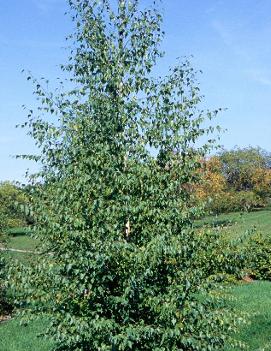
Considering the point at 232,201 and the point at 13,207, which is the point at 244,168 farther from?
the point at 13,207

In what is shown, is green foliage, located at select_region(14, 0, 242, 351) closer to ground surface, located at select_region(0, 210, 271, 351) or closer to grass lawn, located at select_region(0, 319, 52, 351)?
ground surface, located at select_region(0, 210, 271, 351)

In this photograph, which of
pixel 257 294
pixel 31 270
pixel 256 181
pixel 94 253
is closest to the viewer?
pixel 94 253

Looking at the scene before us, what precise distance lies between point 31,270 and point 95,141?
258 centimetres

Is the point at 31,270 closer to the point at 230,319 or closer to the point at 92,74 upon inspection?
the point at 230,319

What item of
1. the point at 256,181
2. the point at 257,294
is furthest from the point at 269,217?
the point at 257,294

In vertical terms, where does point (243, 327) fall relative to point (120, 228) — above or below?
below

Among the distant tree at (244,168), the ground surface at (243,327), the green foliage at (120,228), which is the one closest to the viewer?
the green foliage at (120,228)

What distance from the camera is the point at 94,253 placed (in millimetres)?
7004

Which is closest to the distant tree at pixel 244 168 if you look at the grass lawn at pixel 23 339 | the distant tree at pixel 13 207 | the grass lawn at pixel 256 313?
the distant tree at pixel 13 207

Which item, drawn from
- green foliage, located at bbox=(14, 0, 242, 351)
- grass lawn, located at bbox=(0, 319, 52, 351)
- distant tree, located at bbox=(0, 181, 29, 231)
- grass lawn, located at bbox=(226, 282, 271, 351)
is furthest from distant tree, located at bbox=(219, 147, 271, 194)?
green foliage, located at bbox=(14, 0, 242, 351)

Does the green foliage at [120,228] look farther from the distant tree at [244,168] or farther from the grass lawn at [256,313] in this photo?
the distant tree at [244,168]

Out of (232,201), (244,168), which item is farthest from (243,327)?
(244,168)

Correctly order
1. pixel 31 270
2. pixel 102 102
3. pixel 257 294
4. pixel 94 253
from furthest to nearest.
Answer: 1. pixel 257 294
2. pixel 102 102
3. pixel 31 270
4. pixel 94 253

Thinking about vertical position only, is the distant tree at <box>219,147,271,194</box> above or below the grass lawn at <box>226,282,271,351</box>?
above
